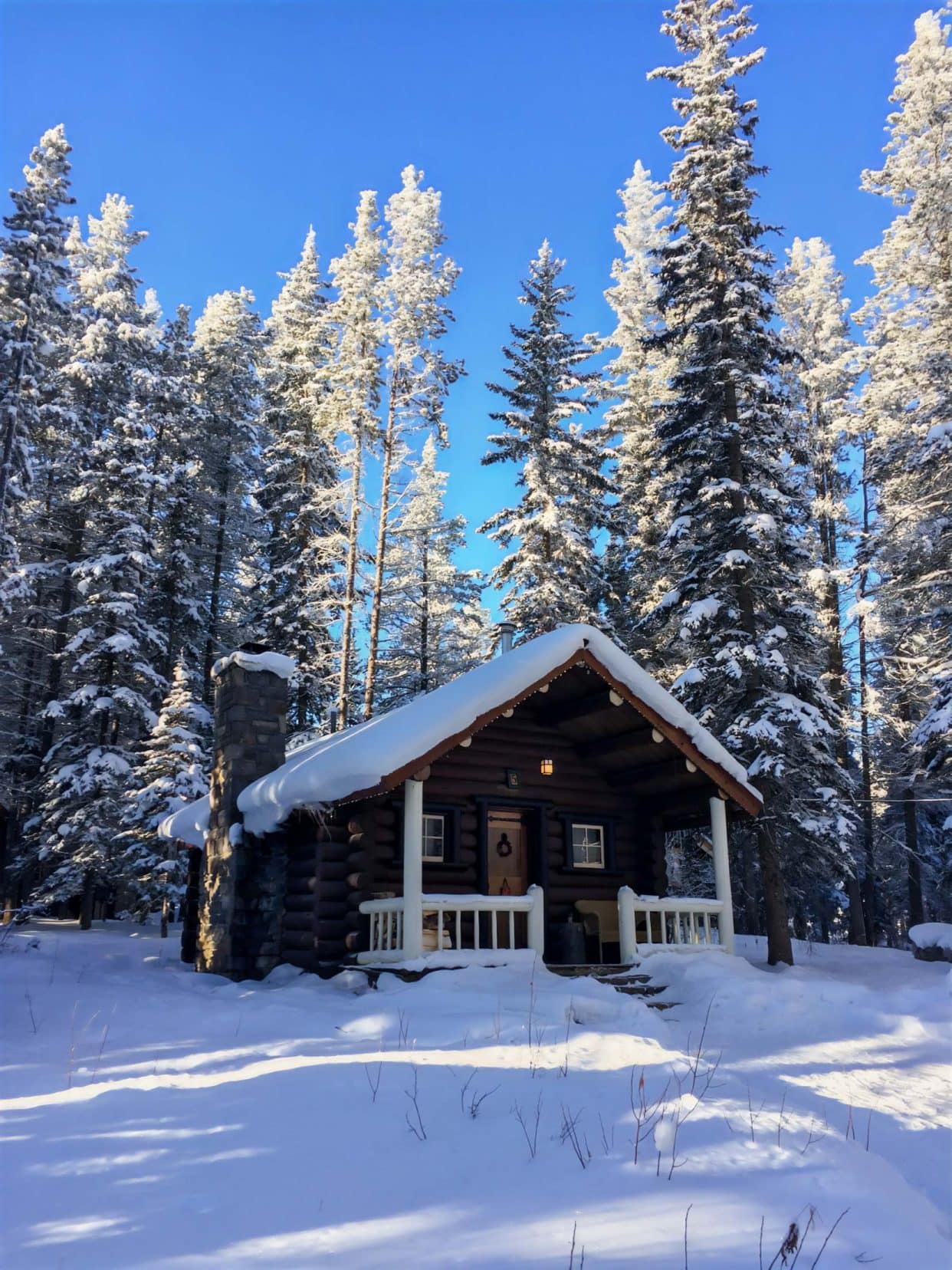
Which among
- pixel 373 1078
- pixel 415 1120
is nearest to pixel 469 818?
pixel 373 1078

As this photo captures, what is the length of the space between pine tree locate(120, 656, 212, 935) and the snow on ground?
14124 mm

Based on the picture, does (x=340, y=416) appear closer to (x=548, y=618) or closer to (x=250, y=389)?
(x=548, y=618)

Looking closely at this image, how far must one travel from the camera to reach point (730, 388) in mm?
19156

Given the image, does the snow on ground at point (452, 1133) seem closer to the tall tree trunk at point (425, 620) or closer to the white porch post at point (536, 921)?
the white porch post at point (536, 921)

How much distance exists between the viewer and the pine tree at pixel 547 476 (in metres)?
25.0

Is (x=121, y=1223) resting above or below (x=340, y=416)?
below

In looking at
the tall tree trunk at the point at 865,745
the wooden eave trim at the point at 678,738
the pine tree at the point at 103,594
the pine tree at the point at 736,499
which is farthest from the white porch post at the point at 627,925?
the pine tree at the point at 103,594

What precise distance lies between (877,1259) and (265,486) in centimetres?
3004

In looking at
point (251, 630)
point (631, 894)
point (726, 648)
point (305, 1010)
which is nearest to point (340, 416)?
point (251, 630)

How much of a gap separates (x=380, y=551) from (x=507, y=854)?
1296 cm

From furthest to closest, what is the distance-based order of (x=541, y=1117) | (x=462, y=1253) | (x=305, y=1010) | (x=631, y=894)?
(x=631, y=894) → (x=305, y=1010) → (x=541, y=1117) → (x=462, y=1253)

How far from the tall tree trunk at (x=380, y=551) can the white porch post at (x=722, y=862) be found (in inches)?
455

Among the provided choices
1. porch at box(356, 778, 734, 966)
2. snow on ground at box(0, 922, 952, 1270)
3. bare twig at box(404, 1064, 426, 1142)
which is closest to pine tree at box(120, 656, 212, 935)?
porch at box(356, 778, 734, 966)

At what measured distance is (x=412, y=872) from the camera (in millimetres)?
11391
